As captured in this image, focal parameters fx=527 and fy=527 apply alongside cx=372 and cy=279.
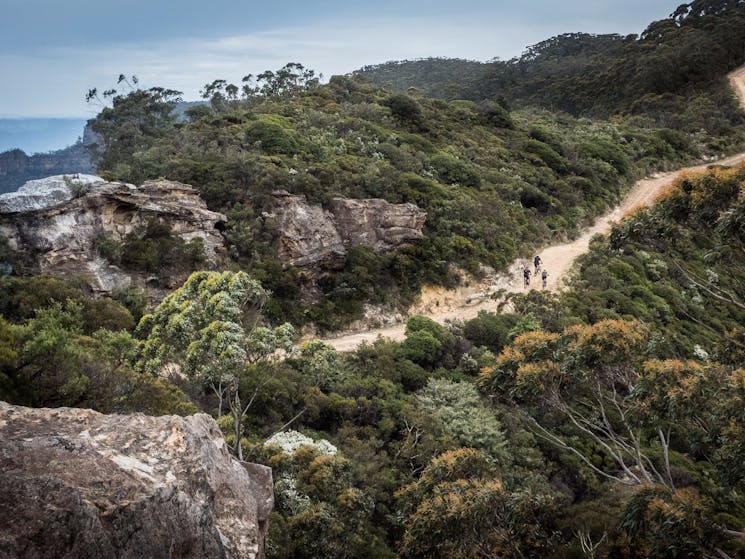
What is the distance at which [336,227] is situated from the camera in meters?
22.6

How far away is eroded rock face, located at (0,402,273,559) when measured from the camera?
158 inches

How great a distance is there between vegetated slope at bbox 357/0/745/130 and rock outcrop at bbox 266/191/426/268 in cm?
4387

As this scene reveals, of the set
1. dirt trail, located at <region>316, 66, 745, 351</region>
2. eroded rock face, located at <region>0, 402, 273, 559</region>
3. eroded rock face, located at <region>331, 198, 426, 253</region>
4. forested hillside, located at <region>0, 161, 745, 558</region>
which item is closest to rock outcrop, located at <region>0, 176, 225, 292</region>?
forested hillside, located at <region>0, 161, 745, 558</region>

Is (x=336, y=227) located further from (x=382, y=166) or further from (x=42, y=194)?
(x=42, y=194)

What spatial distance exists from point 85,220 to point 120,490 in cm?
1582

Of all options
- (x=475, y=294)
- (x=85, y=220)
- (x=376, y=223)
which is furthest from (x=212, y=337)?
(x=475, y=294)

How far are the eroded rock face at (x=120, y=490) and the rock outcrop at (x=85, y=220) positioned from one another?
1228 cm

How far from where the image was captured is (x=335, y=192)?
77.7 ft

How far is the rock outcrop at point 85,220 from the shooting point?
1678 centimetres

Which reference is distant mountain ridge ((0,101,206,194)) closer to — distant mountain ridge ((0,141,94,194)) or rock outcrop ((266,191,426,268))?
distant mountain ridge ((0,141,94,194))

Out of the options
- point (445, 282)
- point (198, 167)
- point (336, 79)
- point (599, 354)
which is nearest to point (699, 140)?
point (336, 79)

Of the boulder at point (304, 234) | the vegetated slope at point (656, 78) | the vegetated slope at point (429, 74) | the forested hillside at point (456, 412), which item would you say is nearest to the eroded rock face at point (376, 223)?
the boulder at point (304, 234)

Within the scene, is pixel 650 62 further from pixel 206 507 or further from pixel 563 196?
pixel 206 507

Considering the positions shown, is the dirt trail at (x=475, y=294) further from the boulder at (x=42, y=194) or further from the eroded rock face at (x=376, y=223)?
the boulder at (x=42, y=194)
